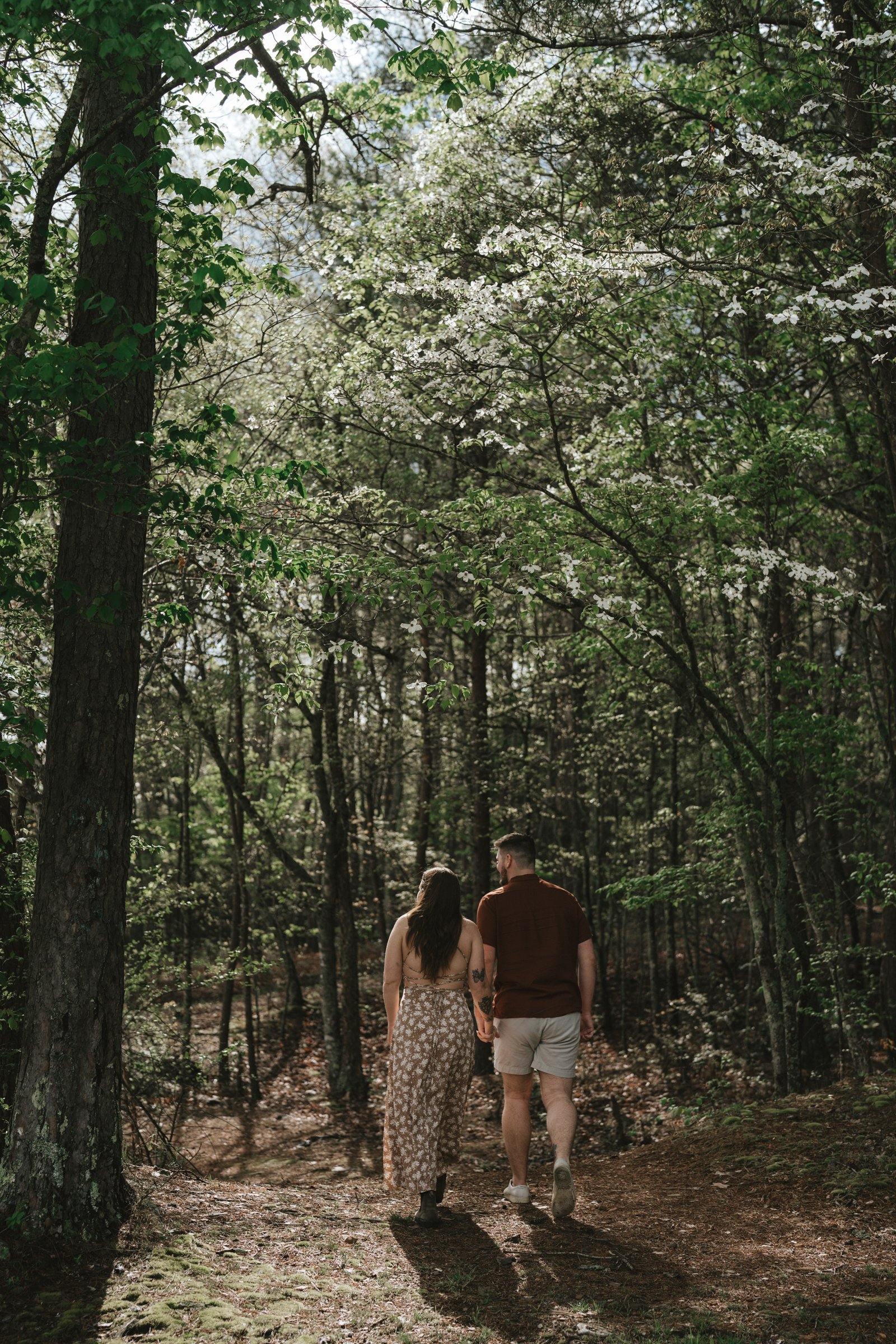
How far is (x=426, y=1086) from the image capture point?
5438mm

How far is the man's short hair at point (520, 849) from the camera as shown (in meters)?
5.72

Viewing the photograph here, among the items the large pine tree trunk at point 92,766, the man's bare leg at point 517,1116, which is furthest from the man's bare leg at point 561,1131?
the large pine tree trunk at point 92,766

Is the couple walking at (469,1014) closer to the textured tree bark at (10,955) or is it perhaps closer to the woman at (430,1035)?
the woman at (430,1035)

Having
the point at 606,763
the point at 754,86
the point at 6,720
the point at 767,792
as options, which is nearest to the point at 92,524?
the point at 6,720

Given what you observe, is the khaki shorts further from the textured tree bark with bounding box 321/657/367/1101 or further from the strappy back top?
the textured tree bark with bounding box 321/657/367/1101

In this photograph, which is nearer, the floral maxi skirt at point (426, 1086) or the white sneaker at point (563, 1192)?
the white sneaker at point (563, 1192)

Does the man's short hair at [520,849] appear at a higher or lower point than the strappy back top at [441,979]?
higher

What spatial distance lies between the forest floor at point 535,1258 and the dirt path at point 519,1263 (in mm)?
14

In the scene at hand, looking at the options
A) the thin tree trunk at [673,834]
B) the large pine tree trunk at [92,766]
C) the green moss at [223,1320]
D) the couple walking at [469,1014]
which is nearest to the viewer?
the green moss at [223,1320]

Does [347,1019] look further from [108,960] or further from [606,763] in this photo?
[108,960]

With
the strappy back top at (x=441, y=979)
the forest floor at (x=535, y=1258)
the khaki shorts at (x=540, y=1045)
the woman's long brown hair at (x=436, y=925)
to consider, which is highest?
the woman's long brown hair at (x=436, y=925)

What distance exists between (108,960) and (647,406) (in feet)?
21.9

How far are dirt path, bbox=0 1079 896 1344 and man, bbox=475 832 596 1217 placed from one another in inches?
20.5

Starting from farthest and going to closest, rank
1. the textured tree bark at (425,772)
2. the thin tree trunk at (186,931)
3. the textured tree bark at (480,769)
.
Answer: the textured tree bark at (425,772)
the textured tree bark at (480,769)
the thin tree trunk at (186,931)
